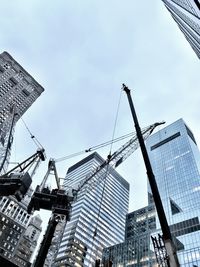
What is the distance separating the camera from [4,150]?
73938mm

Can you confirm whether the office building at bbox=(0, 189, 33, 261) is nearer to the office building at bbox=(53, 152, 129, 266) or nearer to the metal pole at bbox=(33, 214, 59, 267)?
the office building at bbox=(53, 152, 129, 266)

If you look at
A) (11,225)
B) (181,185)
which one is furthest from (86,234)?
(181,185)

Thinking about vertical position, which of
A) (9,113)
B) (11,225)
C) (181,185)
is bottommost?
(11,225)

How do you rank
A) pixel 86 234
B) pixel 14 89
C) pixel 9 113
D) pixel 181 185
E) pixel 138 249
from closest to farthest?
pixel 9 113 → pixel 138 249 → pixel 181 185 → pixel 14 89 → pixel 86 234

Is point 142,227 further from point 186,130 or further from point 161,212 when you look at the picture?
point 161,212

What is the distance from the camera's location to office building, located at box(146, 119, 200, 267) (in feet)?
370

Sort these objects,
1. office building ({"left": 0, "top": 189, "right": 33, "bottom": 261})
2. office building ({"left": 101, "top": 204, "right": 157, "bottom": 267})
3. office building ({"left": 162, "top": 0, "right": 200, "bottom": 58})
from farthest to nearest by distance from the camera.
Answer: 1. office building ({"left": 0, "top": 189, "right": 33, "bottom": 261})
2. office building ({"left": 101, "top": 204, "right": 157, "bottom": 267})
3. office building ({"left": 162, "top": 0, "right": 200, "bottom": 58})

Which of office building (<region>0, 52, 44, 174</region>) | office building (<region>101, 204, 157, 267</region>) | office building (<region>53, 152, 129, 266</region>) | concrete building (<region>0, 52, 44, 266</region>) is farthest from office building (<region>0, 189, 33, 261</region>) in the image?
office building (<region>0, 52, 44, 174</region>)

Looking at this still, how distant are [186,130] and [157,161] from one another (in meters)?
29.4

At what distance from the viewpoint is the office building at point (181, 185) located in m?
113

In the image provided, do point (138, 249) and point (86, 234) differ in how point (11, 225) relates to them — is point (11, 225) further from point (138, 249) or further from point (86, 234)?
point (138, 249)

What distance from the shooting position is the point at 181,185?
145625 millimetres

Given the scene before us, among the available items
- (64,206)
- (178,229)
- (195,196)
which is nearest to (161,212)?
(64,206)

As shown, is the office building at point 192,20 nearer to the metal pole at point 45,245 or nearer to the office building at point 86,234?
the metal pole at point 45,245
